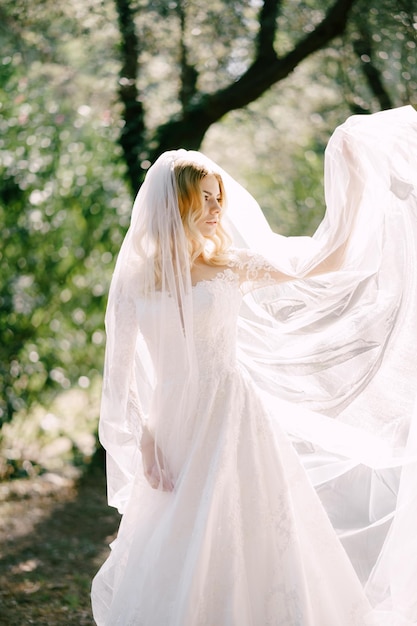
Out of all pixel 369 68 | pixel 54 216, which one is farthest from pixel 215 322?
pixel 54 216

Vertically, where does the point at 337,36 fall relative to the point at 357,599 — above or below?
above

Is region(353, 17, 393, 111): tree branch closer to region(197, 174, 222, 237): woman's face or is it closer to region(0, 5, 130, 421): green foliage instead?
region(0, 5, 130, 421): green foliage

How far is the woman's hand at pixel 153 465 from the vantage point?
9.32 feet

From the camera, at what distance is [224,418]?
281 cm

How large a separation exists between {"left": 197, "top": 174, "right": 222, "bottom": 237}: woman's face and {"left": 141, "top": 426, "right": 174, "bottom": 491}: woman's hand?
749 mm

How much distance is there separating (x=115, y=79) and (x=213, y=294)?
3.35m

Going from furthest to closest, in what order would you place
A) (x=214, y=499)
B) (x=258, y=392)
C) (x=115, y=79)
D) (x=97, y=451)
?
1. (x=97, y=451)
2. (x=115, y=79)
3. (x=258, y=392)
4. (x=214, y=499)

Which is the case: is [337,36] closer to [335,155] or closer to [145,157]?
[145,157]

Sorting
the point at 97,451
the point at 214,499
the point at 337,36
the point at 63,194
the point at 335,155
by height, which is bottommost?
the point at 97,451

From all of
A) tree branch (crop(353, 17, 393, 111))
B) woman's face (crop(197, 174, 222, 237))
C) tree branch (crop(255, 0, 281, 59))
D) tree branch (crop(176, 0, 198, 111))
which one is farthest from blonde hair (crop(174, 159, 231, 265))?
tree branch (crop(176, 0, 198, 111))

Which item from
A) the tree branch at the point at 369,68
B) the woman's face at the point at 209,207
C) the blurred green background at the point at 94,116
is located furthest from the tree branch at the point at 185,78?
the woman's face at the point at 209,207

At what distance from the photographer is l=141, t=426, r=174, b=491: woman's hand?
9.32 feet

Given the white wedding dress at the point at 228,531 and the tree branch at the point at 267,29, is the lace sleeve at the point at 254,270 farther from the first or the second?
the tree branch at the point at 267,29

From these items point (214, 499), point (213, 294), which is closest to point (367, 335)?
point (213, 294)
